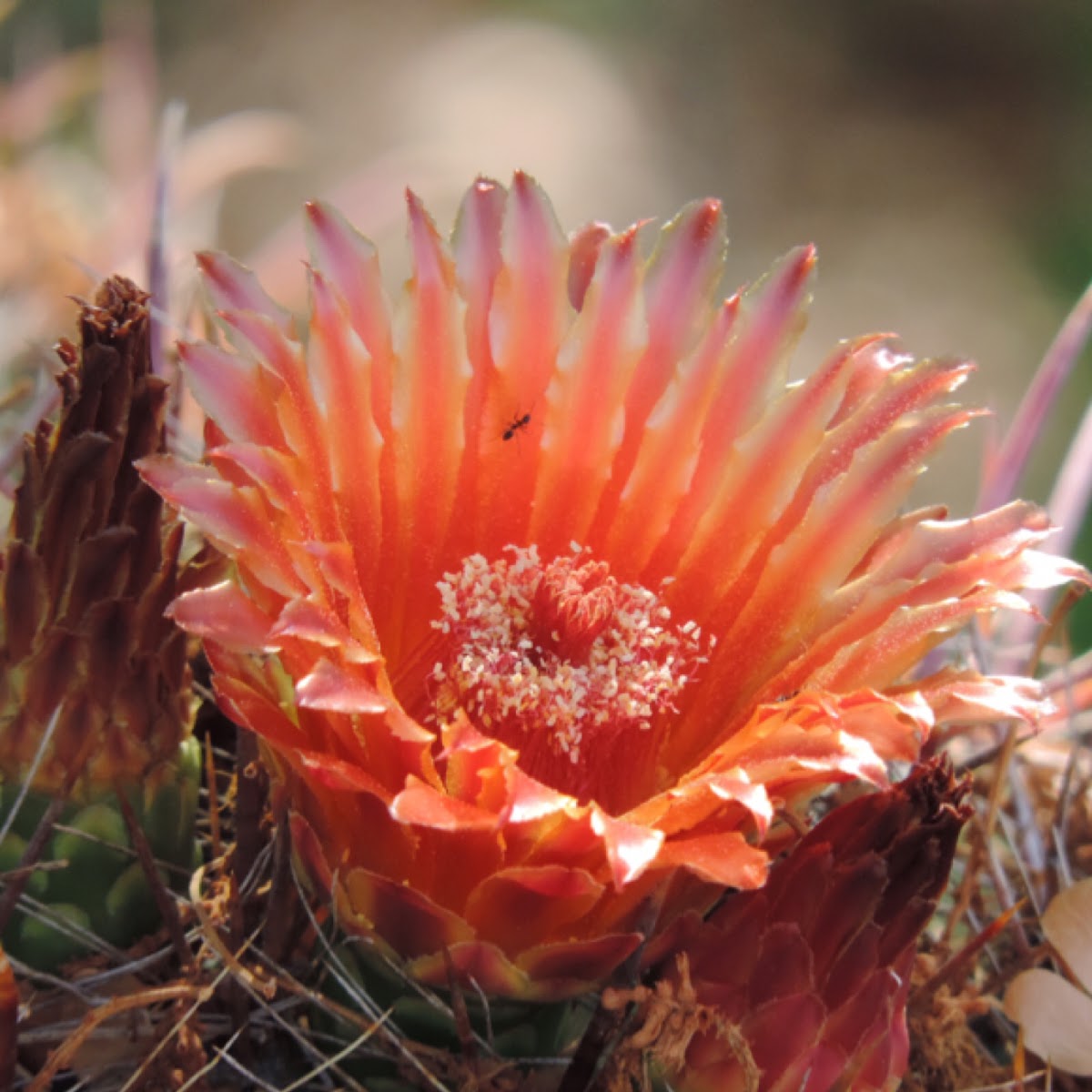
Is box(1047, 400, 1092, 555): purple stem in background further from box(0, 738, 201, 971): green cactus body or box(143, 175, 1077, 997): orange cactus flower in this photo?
box(0, 738, 201, 971): green cactus body

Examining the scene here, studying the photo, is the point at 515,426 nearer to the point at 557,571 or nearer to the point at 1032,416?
the point at 557,571

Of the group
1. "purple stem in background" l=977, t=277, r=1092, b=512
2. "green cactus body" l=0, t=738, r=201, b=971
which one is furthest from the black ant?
"purple stem in background" l=977, t=277, r=1092, b=512

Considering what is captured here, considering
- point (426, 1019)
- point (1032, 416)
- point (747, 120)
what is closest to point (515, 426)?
point (426, 1019)

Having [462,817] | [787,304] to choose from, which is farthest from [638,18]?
[462,817]

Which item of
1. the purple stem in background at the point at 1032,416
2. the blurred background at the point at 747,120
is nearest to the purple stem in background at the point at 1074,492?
the purple stem in background at the point at 1032,416

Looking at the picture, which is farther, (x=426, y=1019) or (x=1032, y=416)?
(x=1032, y=416)

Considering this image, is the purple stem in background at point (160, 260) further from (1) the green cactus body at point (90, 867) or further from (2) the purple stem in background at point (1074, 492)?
(2) the purple stem in background at point (1074, 492)

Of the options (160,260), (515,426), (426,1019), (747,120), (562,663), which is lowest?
(426,1019)

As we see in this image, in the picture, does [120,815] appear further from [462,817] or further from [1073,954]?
[1073,954]
